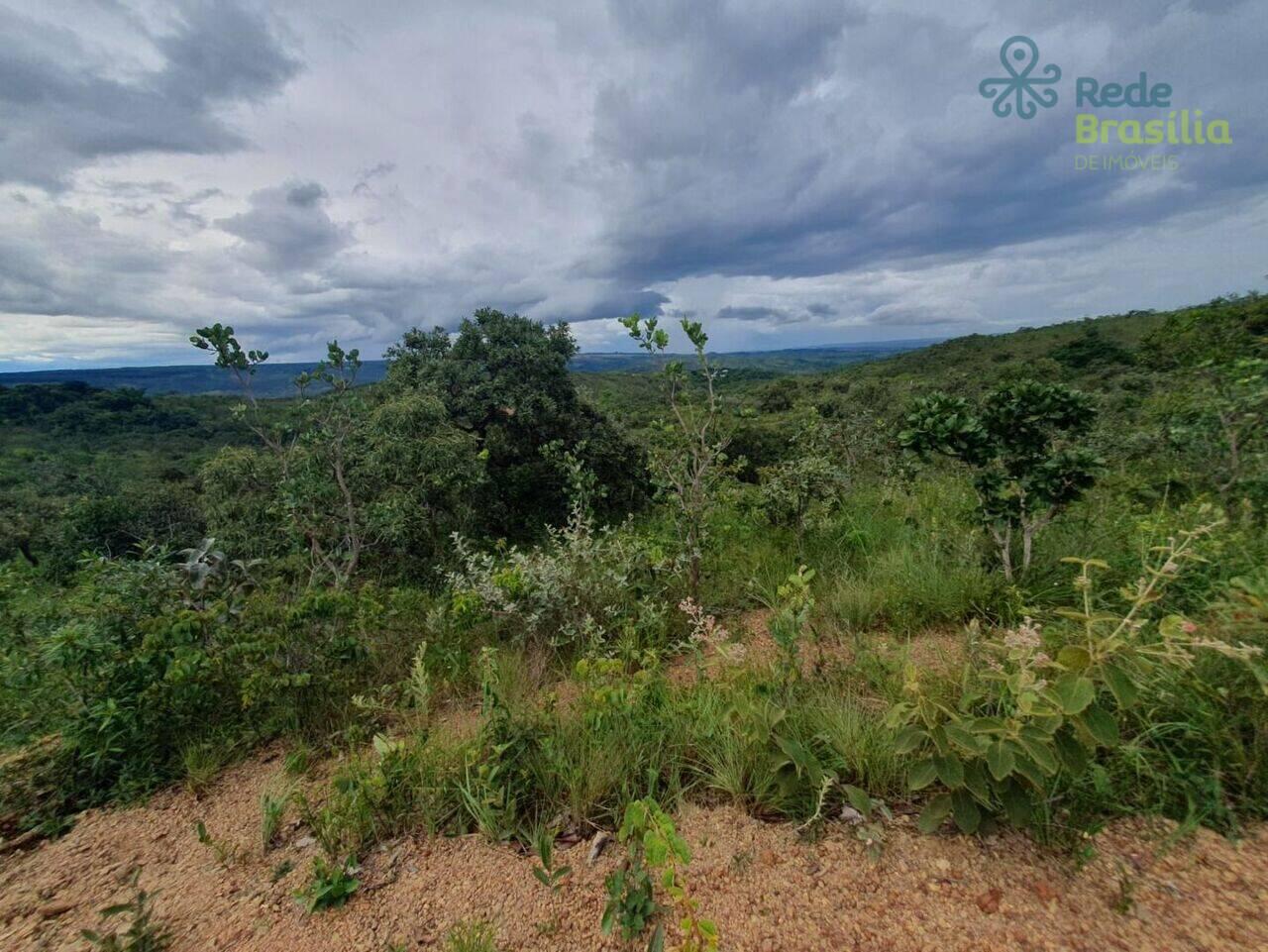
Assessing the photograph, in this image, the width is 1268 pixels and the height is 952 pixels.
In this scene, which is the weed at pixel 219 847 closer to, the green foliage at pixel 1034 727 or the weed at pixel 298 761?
the weed at pixel 298 761

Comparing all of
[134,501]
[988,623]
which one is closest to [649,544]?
[988,623]

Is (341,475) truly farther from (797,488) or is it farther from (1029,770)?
(1029,770)

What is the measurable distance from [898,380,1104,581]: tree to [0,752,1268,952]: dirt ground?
5.94 ft

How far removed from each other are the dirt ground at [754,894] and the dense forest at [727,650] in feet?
0.31

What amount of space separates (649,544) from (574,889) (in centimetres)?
274

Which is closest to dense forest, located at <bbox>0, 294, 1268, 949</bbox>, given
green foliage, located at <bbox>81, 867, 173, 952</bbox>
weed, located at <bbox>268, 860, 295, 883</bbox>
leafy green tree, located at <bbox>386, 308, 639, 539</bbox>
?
weed, located at <bbox>268, 860, 295, 883</bbox>

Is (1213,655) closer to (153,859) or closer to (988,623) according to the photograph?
(988,623)

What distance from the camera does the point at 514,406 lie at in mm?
10906

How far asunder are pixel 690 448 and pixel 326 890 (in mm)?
3301

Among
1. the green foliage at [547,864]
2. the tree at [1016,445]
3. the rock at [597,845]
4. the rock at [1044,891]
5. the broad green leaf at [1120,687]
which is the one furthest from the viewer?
the tree at [1016,445]

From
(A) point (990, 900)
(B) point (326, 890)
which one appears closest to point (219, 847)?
(B) point (326, 890)

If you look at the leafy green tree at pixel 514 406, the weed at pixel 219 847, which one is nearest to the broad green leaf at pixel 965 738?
the weed at pixel 219 847

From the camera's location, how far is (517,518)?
10930mm

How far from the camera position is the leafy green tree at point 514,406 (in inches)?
422
